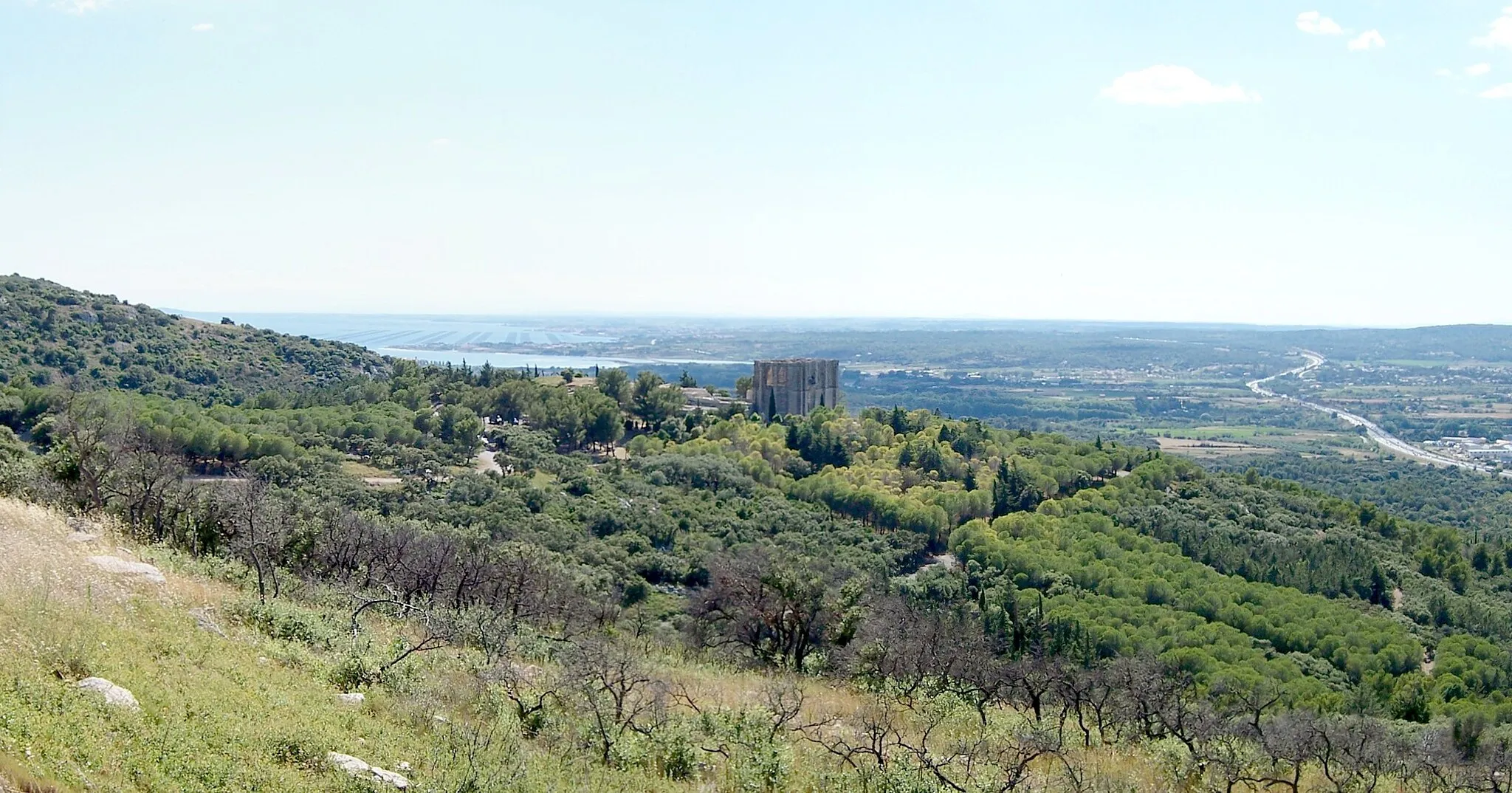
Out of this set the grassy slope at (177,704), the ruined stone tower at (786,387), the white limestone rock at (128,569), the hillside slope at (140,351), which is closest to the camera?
the grassy slope at (177,704)

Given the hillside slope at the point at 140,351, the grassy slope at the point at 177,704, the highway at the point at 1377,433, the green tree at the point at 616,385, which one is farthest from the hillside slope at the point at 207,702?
the highway at the point at 1377,433

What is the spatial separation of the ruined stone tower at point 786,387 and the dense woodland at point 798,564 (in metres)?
5.59

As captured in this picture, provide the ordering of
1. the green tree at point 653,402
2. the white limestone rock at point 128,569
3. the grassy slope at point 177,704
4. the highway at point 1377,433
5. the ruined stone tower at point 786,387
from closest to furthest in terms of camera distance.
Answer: the grassy slope at point 177,704 < the white limestone rock at point 128,569 < the green tree at point 653,402 < the ruined stone tower at point 786,387 < the highway at point 1377,433

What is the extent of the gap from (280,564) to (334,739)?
962 cm

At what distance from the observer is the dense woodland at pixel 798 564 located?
11.8 meters

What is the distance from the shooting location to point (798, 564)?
2330 cm

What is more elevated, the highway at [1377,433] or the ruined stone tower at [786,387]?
the ruined stone tower at [786,387]

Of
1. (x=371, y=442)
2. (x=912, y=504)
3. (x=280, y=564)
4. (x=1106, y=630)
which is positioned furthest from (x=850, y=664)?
(x=371, y=442)

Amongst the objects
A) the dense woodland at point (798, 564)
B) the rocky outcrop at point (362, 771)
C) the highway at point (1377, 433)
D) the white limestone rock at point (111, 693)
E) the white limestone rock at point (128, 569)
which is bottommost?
the highway at point (1377, 433)

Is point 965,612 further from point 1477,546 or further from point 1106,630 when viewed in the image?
point 1477,546

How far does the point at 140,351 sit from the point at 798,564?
49.1 metres

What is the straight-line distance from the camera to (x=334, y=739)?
25.6 feet

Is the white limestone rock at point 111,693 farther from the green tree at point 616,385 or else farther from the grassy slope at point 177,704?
the green tree at point 616,385

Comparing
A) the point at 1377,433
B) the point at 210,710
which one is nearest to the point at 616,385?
the point at 210,710
